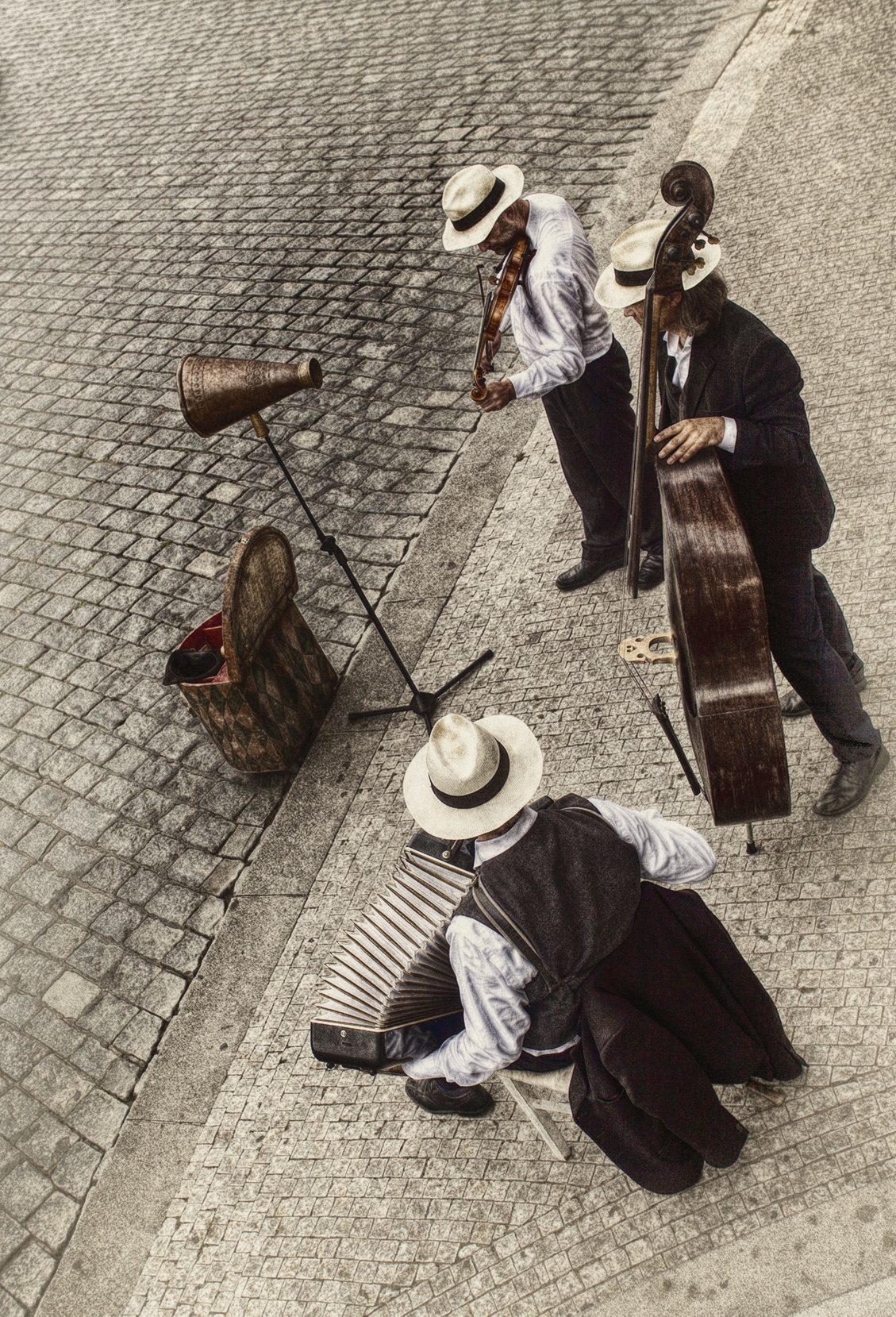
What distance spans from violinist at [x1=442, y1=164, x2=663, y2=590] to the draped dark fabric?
91.7 inches

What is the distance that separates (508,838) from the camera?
8.20 ft

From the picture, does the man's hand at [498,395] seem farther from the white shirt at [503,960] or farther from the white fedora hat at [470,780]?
the white shirt at [503,960]

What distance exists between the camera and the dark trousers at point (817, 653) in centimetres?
Answer: 325

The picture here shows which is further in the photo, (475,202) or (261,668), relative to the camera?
(261,668)

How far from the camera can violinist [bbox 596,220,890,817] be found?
2951 mm

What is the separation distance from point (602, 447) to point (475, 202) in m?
1.17

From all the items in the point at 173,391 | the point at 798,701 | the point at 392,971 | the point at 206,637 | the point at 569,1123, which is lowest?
the point at 569,1123

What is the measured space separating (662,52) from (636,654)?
7318 millimetres

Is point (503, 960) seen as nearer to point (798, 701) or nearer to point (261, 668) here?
point (798, 701)

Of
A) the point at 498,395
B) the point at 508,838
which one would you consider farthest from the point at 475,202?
the point at 508,838

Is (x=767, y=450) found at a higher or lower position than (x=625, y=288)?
A: lower

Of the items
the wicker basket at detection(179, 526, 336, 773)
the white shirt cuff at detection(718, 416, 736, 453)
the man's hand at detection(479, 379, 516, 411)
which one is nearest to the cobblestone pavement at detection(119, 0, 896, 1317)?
the wicker basket at detection(179, 526, 336, 773)

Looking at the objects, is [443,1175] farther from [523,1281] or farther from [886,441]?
[886,441]

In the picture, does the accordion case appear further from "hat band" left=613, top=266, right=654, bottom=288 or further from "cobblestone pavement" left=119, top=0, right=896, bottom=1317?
"hat band" left=613, top=266, right=654, bottom=288
